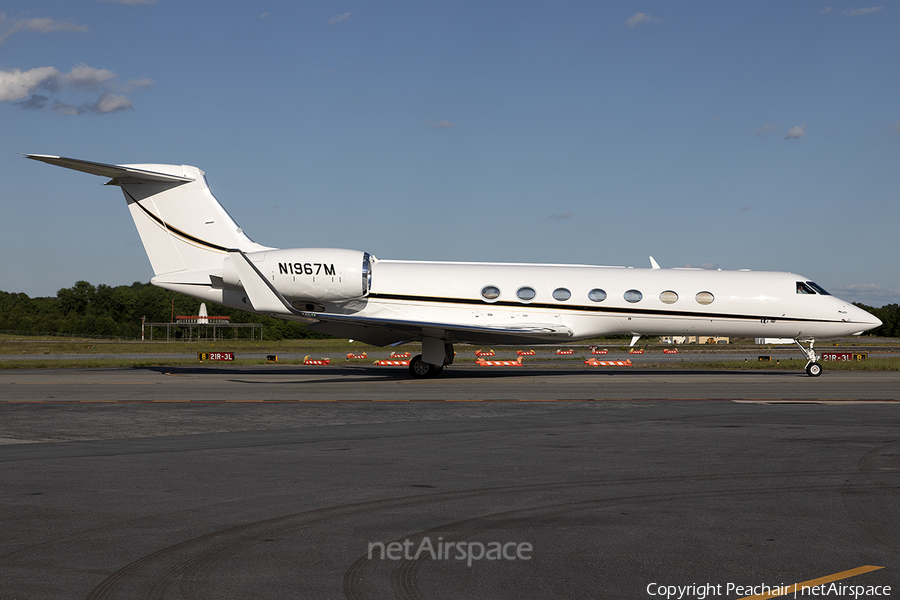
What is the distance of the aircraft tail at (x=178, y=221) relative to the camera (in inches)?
923

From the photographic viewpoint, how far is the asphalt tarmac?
4.61 m

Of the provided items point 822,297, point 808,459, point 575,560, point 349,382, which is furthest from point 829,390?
point 575,560

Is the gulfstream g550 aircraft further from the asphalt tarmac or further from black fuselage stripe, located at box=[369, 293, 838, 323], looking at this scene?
the asphalt tarmac

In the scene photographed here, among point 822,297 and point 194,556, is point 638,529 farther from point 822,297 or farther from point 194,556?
point 822,297

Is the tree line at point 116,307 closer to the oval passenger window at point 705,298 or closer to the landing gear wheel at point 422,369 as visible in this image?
the landing gear wheel at point 422,369

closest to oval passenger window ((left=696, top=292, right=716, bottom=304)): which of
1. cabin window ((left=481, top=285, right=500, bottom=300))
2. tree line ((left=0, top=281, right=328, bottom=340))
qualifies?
cabin window ((left=481, top=285, right=500, bottom=300))

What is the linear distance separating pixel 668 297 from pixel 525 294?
4.24 m

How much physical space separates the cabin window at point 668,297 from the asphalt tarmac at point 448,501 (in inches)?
324

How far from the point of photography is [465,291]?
22.7 meters

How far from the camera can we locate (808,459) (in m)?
8.84

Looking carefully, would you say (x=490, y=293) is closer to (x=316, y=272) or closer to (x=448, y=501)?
(x=316, y=272)

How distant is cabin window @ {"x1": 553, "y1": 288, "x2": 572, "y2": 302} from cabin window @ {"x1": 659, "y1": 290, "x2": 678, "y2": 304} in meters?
2.73

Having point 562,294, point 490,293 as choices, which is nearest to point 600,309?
point 562,294

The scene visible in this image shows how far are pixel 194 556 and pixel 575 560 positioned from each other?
250 centimetres
